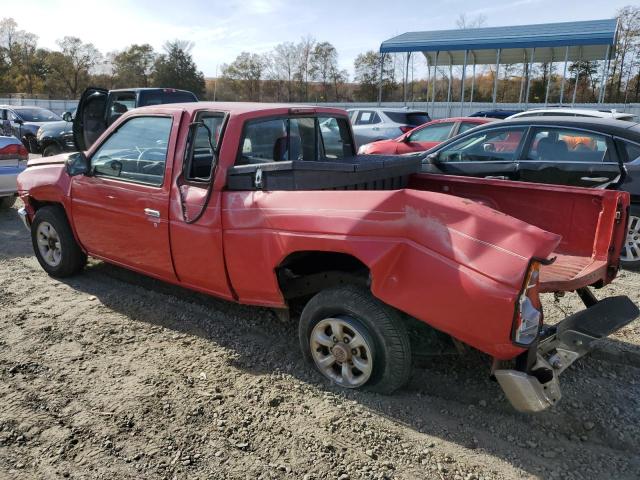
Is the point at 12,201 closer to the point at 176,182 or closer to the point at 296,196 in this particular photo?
the point at 176,182

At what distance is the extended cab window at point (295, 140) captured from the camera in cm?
391

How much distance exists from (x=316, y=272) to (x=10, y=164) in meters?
7.33

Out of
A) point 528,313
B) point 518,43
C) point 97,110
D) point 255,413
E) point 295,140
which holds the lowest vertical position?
point 255,413

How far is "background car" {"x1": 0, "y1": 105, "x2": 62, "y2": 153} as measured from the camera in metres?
15.2

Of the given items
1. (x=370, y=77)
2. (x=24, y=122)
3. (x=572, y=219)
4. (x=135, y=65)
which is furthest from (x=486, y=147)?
(x=135, y=65)

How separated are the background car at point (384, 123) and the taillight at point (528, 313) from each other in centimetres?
1182

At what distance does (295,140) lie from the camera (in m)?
4.30

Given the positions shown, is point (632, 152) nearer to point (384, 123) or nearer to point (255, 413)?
point (255, 413)

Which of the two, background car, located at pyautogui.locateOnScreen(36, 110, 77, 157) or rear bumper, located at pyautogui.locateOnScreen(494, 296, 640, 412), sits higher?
background car, located at pyautogui.locateOnScreen(36, 110, 77, 157)

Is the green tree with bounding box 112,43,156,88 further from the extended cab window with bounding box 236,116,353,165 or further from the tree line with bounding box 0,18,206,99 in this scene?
the extended cab window with bounding box 236,116,353,165

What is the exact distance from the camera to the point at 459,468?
2688mm

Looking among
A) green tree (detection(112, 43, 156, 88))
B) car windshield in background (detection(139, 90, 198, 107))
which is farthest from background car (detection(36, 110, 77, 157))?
green tree (detection(112, 43, 156, 88))

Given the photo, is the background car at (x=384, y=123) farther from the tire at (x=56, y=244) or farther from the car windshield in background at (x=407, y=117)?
the tire at (x=56, y=244)

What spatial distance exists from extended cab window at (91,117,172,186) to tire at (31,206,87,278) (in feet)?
2.88
